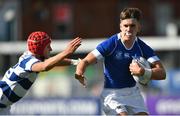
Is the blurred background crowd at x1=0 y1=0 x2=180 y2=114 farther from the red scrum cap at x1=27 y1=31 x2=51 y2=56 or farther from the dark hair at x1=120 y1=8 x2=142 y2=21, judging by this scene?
the dark hair at x1=120 y1=8 x2=142 y2=21

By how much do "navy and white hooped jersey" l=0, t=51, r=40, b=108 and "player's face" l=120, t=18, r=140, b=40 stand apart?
115 centimetres

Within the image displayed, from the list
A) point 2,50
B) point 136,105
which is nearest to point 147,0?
point 2,50

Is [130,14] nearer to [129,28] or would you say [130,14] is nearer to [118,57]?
[129,28]

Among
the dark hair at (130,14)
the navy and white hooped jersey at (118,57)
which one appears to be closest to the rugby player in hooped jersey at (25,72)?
the navy and white hooped jersey at (118,57)

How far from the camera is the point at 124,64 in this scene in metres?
Answer: 9.15

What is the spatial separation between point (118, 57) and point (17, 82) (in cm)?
129

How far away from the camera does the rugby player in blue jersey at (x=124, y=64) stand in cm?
902

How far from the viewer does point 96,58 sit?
9.02 metres

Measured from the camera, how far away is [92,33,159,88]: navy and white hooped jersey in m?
9.08

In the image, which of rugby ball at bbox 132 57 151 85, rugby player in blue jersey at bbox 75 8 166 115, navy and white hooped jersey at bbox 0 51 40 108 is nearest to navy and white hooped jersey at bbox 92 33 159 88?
rugby player in blue jersey at bbox 75 8 166 115

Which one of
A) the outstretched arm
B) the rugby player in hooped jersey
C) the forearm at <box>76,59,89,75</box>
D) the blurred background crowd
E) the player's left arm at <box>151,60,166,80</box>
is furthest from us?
the blurred background crowd

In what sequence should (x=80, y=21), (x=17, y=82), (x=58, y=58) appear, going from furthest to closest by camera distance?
1. (x=80, y=21)
2. (x=17, y=82)
3. (x=58, y=58)

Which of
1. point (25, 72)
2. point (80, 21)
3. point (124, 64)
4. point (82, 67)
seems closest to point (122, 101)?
point (124, 64)

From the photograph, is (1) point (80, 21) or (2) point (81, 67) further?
(1) point (80, 21)
